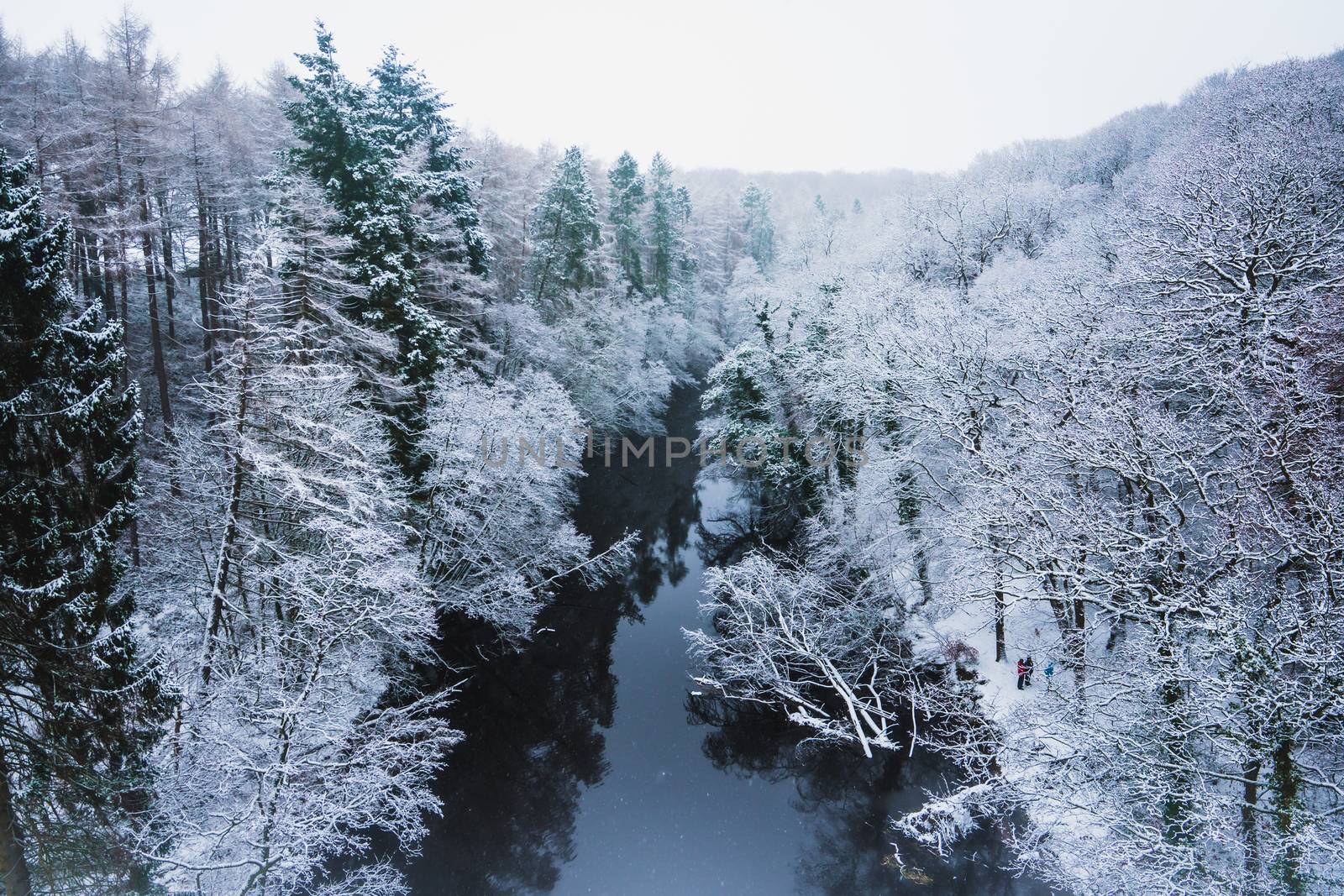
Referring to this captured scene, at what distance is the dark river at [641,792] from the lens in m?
10.9

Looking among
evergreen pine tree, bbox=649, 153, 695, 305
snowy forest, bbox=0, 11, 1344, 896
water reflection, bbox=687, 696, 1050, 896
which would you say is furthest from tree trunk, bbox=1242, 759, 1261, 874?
evergreen pine tree, bbox=649, 153, 695, 305

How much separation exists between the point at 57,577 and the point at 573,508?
18.4 metres

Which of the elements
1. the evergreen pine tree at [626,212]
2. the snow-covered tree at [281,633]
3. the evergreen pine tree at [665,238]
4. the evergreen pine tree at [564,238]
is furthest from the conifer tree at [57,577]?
the evergreen pine tree at [665,238]

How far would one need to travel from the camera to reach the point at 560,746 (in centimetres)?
1420

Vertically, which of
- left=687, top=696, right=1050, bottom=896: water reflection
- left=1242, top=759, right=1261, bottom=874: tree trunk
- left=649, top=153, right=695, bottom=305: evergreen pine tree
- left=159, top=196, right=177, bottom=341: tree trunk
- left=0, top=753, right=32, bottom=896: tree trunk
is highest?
left=649, top=153, right=695, bottom=305: evergreen pine tree

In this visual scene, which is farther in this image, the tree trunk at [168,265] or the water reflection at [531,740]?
the tree trunk at [168,265]

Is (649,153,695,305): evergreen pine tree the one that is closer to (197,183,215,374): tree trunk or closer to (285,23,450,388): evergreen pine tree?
(197,183,215,374): tree trunk

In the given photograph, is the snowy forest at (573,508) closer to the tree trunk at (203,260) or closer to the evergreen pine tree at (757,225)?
the tree trunk at (203,260)

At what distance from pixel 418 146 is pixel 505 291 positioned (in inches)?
539

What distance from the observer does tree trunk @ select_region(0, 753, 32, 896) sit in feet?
22.2

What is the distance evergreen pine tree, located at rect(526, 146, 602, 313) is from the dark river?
18467mm

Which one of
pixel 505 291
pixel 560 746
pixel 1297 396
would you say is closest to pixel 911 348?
pixel 1297 396

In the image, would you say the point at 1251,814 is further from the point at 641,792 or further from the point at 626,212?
the point at 626,212

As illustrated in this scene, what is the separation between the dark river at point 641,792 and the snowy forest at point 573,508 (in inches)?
17.8
